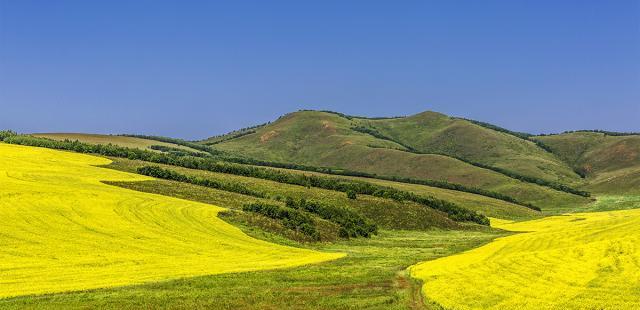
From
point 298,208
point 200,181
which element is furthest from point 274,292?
point 200,181

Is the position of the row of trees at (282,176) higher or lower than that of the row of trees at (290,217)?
higher

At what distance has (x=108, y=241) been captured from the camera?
57.8m

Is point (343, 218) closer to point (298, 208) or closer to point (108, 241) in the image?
point (298, 208)

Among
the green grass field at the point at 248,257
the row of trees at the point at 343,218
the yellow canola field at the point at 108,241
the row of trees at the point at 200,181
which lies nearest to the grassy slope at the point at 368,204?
the green grass field at the point at 248,257

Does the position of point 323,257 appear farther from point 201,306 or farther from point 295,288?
point 201,306

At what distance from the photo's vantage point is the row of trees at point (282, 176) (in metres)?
121

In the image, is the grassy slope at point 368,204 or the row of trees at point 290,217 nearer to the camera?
the row of trees at point 290,217

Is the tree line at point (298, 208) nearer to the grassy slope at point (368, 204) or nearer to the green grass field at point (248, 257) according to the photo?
the green grass field at point (248, 257)

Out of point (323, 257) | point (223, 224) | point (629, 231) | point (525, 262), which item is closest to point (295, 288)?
point (525, 262)

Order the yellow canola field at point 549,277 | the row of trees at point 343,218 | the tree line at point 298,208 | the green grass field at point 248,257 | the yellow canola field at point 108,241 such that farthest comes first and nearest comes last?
the row of trees at point 343,218
the tree line at point 298,208
the yellow canola field at point 108,241
the green grass field at point 248,257
the yellow canola field at point 549,277

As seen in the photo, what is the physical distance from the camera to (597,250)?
4362 cm

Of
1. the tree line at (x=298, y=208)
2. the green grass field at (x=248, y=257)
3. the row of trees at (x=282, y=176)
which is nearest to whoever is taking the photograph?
the green grass field at (x=248, y=257)

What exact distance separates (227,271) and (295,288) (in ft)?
31.1

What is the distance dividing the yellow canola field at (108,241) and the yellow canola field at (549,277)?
17145 mm
